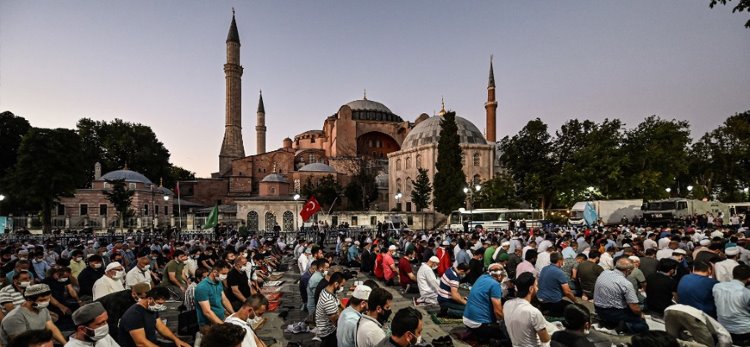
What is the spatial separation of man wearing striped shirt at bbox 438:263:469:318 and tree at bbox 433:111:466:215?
3498 centimetres

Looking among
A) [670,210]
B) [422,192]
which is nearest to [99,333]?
[670,210]

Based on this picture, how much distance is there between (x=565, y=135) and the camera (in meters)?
42.9

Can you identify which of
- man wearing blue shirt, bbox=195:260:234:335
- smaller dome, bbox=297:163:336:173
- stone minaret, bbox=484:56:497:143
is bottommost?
man wearing blue shirt, bbox=195:260:234:335

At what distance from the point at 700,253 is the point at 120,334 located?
10.4 metres

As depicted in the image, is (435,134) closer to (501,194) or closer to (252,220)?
(501,194)

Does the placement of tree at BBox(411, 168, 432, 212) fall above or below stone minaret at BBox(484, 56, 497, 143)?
below

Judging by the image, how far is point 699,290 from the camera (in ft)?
Answer: 20.9

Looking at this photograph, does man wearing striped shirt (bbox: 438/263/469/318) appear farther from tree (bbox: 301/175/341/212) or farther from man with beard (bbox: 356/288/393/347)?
tree (bbox: 301/175/341/212)

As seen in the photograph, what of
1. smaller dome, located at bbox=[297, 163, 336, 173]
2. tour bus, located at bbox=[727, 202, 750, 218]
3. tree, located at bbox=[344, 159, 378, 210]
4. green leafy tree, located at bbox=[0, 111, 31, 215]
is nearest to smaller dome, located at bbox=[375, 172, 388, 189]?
tree, located at bbox=[344, 159, 378, 210]

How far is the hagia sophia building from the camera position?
46.8 metres

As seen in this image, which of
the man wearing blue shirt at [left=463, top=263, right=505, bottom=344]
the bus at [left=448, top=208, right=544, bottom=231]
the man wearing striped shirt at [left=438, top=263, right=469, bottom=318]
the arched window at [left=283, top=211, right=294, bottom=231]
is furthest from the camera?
Answer: the arched window at [left=283, top=211, right=294, bottom=231]

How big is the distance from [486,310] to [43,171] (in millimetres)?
43792

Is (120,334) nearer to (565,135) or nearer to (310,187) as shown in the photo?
(565,135)

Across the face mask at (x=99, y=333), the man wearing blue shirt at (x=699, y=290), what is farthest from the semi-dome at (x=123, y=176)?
the man wearing blue shirt at (x=699, y=290)
